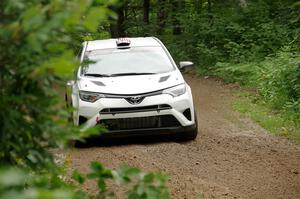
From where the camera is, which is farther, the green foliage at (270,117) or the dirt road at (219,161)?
the green foliage at (270,117)

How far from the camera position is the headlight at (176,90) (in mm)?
8630

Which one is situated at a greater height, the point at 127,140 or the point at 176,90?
the point at 176,90

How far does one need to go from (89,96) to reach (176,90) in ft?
4.34

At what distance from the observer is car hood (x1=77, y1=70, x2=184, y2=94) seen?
8.48 meters

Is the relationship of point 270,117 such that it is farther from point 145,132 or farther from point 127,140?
point 145,132

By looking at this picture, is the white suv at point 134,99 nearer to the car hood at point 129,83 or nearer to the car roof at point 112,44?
the car hood at point 129,83

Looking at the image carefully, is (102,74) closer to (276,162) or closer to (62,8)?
(276,162)

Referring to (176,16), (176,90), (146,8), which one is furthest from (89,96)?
(146,8)

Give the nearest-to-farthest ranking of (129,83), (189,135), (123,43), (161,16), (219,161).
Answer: (219,161), (129,83), (189,135), (123,43), (161,16)

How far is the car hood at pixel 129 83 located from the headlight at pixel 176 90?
6cm

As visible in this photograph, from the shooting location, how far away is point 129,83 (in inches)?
340

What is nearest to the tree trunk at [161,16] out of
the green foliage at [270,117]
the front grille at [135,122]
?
the green foliage at [270,117]

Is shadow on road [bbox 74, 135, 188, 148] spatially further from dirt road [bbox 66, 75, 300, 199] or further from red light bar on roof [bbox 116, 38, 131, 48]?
red light bar on roof [bbox 116, 38, 131, 48]

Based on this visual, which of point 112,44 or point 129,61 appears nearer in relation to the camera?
point 129,61
